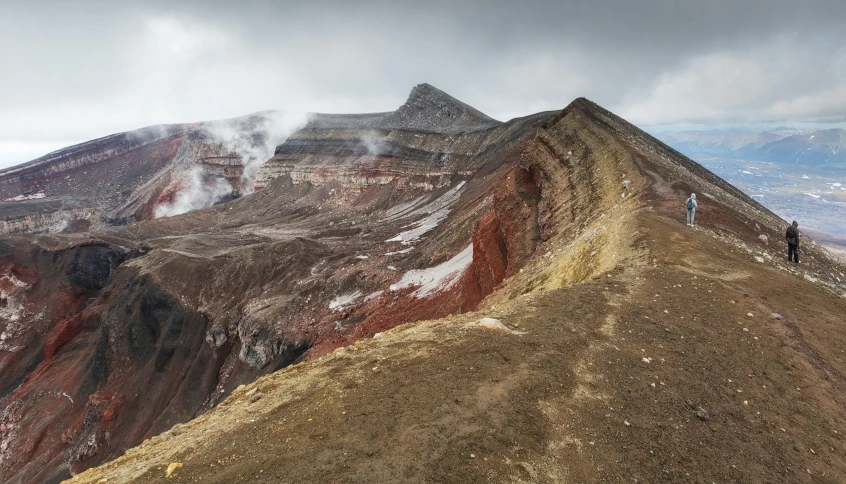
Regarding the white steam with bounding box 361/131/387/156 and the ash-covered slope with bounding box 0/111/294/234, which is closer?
the white steam with bounding box 361/131/387/156

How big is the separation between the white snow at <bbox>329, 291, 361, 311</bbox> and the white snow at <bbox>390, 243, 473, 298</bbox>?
3193mm

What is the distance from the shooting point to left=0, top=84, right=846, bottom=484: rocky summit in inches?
201

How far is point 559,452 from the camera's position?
16.1 feet

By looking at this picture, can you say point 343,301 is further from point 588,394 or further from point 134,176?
point 134,176

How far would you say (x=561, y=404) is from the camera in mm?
5664

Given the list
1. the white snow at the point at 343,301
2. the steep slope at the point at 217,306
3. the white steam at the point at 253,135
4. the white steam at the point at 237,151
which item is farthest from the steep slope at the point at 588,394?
the white steam at the point at 253,135

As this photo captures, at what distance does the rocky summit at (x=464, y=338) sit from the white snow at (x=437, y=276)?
0.30 m

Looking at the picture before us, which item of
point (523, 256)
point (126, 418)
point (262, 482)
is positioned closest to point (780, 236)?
point (523, 256)

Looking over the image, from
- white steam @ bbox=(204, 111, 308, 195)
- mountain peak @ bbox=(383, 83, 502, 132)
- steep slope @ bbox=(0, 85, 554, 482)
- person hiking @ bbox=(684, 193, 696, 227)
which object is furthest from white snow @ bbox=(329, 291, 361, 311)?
white steam @ bbox=(204, 111, 308, 195)

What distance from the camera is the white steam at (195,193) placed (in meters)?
91.8

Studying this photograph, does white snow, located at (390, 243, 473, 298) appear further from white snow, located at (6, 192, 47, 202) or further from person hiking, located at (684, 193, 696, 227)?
white snow, located at (6, 192, 47, 202)

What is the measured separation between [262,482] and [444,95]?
289ft

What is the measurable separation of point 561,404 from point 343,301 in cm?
2944

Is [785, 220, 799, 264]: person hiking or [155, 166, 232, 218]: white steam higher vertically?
[155, 166, 232, 218]: white steam
